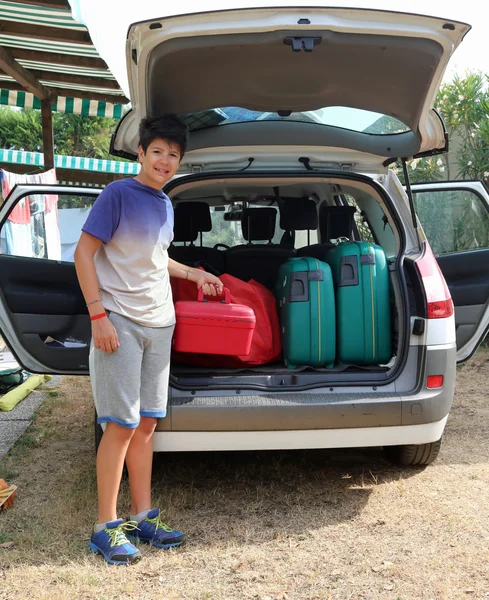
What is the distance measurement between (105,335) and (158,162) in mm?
742

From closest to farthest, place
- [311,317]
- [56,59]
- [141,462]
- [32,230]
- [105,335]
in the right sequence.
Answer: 1. [105,335]
2. [141,462]
3. [311,317]
4. [32,230]
5. [56,59]

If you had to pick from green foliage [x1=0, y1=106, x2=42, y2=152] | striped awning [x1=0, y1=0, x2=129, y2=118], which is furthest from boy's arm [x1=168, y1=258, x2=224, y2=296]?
green foliage [x1=0, y1=106, x2=42, y2=152]

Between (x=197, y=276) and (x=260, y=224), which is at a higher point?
(x=260, y=224)

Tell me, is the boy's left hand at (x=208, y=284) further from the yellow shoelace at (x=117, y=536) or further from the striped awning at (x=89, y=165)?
the striped awning at (x=89, y=165)

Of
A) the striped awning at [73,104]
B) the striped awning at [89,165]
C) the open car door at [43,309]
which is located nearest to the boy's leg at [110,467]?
the open car door at [43,309]

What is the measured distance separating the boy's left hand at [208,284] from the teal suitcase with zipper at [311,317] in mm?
459

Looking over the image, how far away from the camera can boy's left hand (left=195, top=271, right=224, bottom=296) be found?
3203 mm

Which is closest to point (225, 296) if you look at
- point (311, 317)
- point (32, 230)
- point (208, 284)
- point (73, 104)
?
point (208, 284)

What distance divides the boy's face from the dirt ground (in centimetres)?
153

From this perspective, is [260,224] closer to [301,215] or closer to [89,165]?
[301,215]

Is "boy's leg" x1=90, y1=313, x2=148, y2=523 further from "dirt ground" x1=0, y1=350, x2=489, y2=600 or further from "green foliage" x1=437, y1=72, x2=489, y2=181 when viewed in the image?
"green foliage" x1=437, y1=72, x2=489, y2=181

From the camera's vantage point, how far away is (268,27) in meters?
2.73

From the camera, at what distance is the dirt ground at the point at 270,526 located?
254 centimetres

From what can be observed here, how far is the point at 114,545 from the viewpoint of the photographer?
8.96ft
